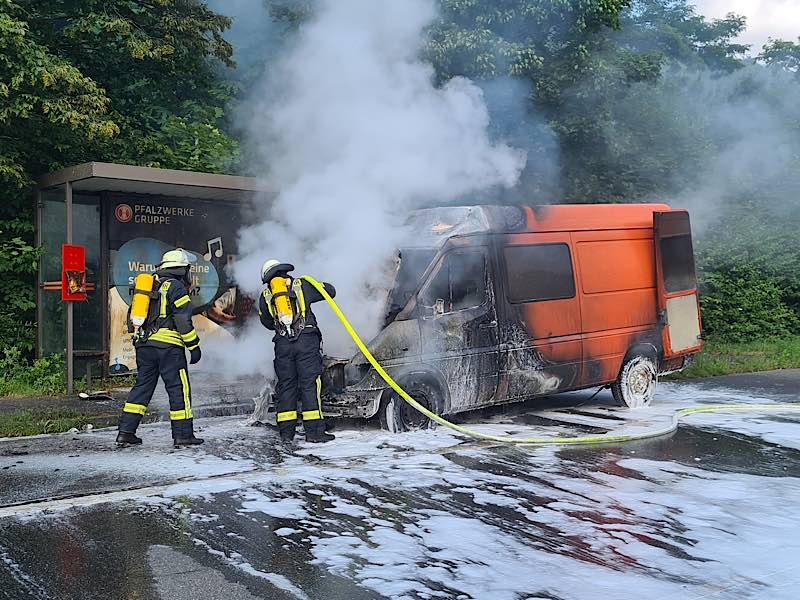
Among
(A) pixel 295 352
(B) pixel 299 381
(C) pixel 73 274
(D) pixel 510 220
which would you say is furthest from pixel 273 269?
(C) pixel 73 274

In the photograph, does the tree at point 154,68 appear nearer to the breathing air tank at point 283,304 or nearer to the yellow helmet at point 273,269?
the yellow helmet at point 273,269

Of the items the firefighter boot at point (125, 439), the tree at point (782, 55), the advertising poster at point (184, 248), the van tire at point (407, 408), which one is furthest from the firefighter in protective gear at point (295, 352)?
the tree at point (782, 55)

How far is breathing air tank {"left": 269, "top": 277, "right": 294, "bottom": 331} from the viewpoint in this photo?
25.3 ft

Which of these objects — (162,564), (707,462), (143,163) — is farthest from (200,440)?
(143,163)

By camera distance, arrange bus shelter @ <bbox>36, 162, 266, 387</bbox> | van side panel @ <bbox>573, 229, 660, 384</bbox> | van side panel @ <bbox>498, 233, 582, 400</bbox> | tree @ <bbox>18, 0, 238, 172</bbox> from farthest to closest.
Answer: tree @ <bbox>18, 0, 238, 172</bbox>, bus shelter @ <bbox>36, 162, 266, 387</bbox>, van side panel @ <bbox>573, 229, 660, 384</bbox>, van side panel @ <bbox>498, 233, 582, 400</bbox>

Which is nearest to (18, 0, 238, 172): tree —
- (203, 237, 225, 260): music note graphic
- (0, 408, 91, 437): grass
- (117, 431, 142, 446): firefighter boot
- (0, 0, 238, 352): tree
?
(0, 0, 238, 352): tree

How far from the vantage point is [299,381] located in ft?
25.3

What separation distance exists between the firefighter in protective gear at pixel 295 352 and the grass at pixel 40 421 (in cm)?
250

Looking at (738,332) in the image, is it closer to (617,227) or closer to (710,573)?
(617,227)

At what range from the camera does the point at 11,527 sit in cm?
521

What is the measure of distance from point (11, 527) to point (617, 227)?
708 centimetres

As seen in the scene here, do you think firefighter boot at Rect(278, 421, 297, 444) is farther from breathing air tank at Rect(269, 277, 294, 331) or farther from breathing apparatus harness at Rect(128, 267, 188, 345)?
breathing apparatus harness at Rect(128, 267, 188, 345)

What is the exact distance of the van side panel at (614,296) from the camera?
9.30 m

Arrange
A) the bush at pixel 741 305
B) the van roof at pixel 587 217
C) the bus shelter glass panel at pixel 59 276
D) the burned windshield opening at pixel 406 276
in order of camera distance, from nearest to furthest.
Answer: the burned windshield opening at pixel 406 276
the van roof at pixel 587 217
the bus shelter glass panel at pixel 59 276
the bush at pixel 741 305
